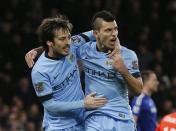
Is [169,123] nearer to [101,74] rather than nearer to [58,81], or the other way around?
[101,74]

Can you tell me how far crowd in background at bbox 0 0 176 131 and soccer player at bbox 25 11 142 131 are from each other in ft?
18.6

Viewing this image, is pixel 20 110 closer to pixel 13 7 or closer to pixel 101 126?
pixel 13 7

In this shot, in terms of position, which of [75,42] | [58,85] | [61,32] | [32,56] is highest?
[61,32]

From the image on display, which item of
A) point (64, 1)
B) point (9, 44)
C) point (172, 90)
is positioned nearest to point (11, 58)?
point (9, 44)

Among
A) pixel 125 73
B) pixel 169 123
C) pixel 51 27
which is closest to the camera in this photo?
pixel 169 123

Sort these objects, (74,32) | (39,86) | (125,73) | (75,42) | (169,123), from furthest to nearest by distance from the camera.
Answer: (74,32)
(75,42)
(39,86)
(125,73)
(169,123)

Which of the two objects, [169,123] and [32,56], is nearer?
[169,123]

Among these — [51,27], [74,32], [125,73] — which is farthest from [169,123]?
[74,32]

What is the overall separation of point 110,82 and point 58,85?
1.72 ft

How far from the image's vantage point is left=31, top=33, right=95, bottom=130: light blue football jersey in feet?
22.8

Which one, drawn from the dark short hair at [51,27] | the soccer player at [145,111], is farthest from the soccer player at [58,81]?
the soccer player at [145,111]

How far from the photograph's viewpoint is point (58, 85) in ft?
23.0

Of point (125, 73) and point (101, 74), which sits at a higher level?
point (125, 73)

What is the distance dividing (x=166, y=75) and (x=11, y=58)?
3.84m
